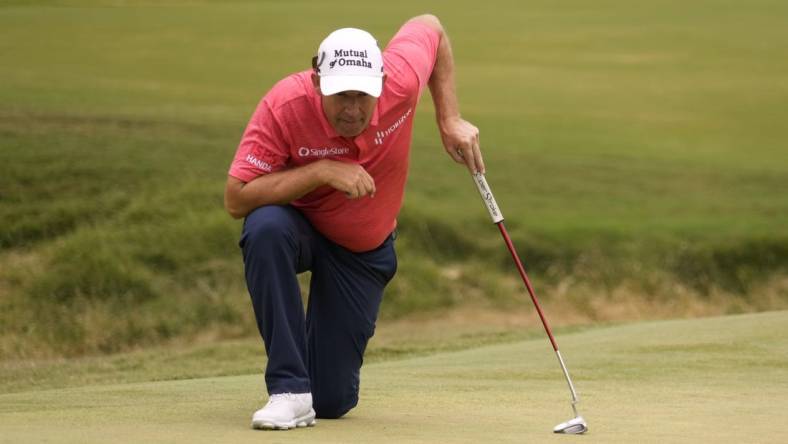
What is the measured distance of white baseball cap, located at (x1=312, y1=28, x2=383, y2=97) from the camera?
13.4ft

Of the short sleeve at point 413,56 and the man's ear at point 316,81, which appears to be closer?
the man's ear at point 316,81

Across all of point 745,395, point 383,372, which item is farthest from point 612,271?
point 745,395

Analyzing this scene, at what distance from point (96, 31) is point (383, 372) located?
10695 mm

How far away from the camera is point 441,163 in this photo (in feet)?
45.2

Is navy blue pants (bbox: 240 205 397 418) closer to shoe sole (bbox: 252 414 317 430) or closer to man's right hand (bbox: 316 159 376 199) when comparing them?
shoe sole (bbox: 252 414 317 430)

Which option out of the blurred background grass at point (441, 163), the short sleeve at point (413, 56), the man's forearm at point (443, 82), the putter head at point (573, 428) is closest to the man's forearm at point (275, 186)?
the short sleeve at point (413, 56)

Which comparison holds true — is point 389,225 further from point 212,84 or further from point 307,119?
point 212,84

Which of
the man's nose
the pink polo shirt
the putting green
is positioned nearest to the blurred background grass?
the putting green

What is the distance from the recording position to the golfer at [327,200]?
13.6 feet

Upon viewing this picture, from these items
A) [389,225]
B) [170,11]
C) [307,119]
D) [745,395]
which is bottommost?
[745,395]

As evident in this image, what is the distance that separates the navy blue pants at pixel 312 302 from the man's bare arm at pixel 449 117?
49 centimetres

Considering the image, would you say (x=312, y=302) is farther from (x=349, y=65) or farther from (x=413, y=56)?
(x=349, y=65)

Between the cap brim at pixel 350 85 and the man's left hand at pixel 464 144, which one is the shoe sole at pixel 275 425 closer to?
the cap brim at pixel 350 85

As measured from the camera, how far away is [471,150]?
180 inches
